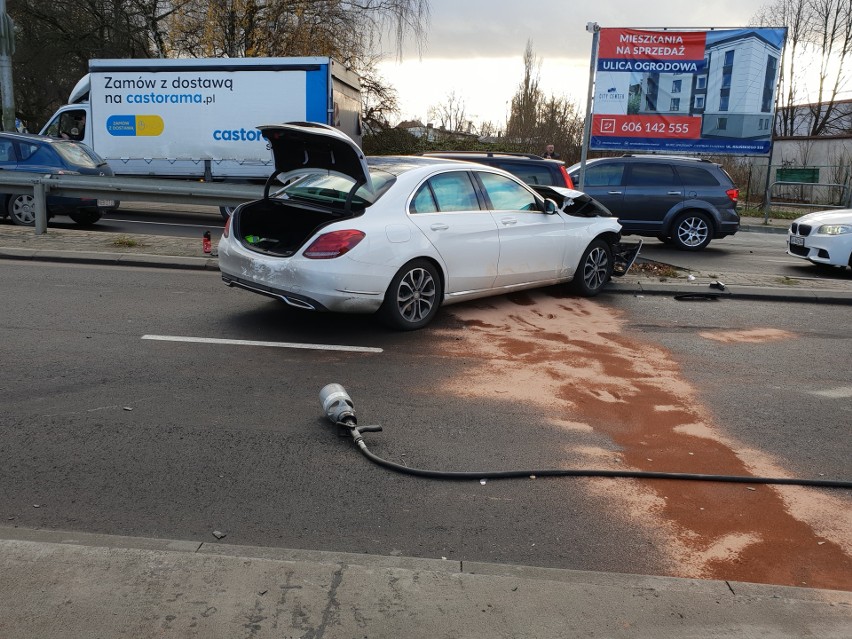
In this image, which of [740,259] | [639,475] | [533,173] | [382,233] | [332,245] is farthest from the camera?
[740,259]

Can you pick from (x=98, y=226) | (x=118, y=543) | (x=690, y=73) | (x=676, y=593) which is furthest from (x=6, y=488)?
(x=690, y=73)

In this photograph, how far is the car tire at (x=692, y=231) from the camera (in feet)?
49.3

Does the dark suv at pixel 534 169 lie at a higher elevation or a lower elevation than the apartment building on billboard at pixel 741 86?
lower

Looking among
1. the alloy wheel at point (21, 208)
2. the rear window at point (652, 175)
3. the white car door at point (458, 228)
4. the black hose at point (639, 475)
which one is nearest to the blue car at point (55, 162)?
the alloy wheel at point (21, 208)

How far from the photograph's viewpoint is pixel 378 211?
716 centimetres

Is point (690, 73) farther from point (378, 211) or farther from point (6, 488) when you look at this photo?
point (6, 488)

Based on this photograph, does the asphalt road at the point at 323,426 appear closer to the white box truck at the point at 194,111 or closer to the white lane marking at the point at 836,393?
the white lane marking at the point at 836,393

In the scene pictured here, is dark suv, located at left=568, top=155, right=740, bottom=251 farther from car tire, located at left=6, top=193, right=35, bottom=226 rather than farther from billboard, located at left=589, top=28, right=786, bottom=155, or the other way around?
car tire, located at left=6, top=193, right=35, bottom=226

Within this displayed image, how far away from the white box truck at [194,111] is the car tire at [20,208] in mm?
6416

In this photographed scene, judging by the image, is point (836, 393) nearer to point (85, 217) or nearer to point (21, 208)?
point (21, 208)

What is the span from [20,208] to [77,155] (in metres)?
1.85

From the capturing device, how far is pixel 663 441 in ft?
16.7

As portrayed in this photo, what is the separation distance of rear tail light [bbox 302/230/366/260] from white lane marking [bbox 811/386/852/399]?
3975 millimetres

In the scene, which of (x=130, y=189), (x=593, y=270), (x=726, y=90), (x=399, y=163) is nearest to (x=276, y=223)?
(x=399, y=163)
